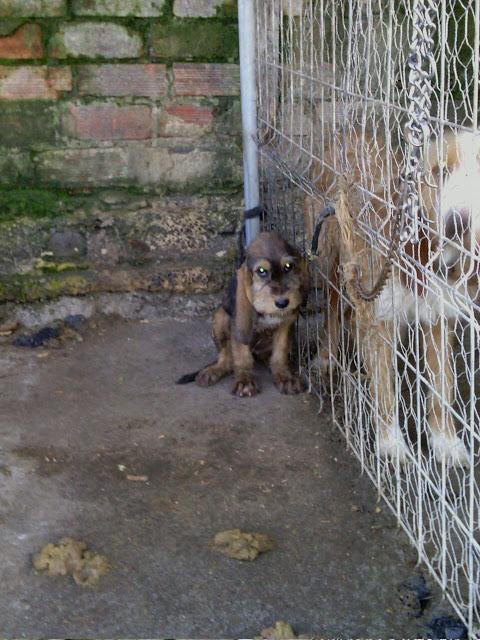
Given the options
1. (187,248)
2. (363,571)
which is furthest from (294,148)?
(363,571)

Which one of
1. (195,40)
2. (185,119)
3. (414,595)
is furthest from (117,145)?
(414,595)

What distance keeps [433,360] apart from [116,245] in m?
2.19

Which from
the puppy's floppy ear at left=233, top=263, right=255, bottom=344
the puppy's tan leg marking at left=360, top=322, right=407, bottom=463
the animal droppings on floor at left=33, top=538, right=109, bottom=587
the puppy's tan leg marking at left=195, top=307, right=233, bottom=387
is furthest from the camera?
the puppy's tan leg marking at left=195, top=307, right=233, bottom=387

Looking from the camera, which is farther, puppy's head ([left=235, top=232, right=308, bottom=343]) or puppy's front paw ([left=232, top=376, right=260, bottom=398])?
puppy's front paw ([left=232, top=376, right=260, bottom=398])

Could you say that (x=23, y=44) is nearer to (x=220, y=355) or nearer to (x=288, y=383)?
(x=220, y=355)

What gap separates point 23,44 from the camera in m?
4.91

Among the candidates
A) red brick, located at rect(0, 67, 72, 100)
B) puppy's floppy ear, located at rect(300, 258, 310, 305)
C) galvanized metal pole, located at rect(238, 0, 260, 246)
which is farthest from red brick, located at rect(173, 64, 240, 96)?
puppy's floppy ear, located at rect(300, 258, 310, 305)

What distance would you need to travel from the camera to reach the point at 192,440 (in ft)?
13.3

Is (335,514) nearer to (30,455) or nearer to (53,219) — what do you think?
(30,455)

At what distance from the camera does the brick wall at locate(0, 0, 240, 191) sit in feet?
16.1

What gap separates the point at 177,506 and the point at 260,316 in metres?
1.15

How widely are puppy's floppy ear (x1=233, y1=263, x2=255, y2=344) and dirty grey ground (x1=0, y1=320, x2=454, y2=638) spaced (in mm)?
324

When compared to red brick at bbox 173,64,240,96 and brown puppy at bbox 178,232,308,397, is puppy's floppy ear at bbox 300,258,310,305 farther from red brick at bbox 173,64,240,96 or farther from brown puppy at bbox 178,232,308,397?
red brick at bbox 173,64,240,96

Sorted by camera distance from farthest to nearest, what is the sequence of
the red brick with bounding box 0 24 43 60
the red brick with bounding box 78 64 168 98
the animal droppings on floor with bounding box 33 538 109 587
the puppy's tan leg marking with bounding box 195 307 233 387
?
the red brick with bounding box 78 64 168 98 < the red brick with bounding box 0 24 43 60 < the puppy's tan leg marking with bounding box 195 307 233 387 < the animal droppings on floor with bounding box 33 538 109 587
